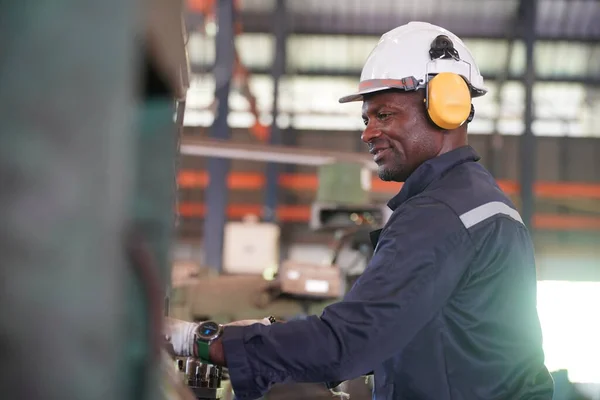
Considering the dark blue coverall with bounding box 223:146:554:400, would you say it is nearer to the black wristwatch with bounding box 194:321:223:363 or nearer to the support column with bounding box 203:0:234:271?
the black wristwatch with bounding box 194:321:223:363

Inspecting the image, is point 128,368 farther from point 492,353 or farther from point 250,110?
point 250,110

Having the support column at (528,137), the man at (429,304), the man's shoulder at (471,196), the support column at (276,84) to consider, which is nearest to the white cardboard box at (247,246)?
the man at (429,304)

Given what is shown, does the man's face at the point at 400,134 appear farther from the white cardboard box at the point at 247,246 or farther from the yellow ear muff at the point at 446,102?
the white cardboard box at the point at 247,246

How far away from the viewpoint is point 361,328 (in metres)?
1.44

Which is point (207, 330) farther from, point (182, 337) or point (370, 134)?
point (370, 134)

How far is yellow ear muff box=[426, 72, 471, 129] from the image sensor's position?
1.79 m

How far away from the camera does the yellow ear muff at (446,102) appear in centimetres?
179

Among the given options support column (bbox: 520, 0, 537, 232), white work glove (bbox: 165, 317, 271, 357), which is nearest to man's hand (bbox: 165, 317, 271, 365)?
white work glove (bbox: 165, 317, 271, 357)

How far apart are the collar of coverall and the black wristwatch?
0.61 meters

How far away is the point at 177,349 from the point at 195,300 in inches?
111

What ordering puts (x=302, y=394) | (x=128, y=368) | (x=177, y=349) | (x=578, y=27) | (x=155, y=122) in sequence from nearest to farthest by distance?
1. (x=128, y=368)
2. (x=155, y=122)
3. (x=177, y=349)
4. (x=302, y=394)
5. (x=578, y=27)

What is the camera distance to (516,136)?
14.3m

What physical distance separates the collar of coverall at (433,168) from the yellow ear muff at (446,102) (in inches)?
3.0

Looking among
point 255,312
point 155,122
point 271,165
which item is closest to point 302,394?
point 255,312
